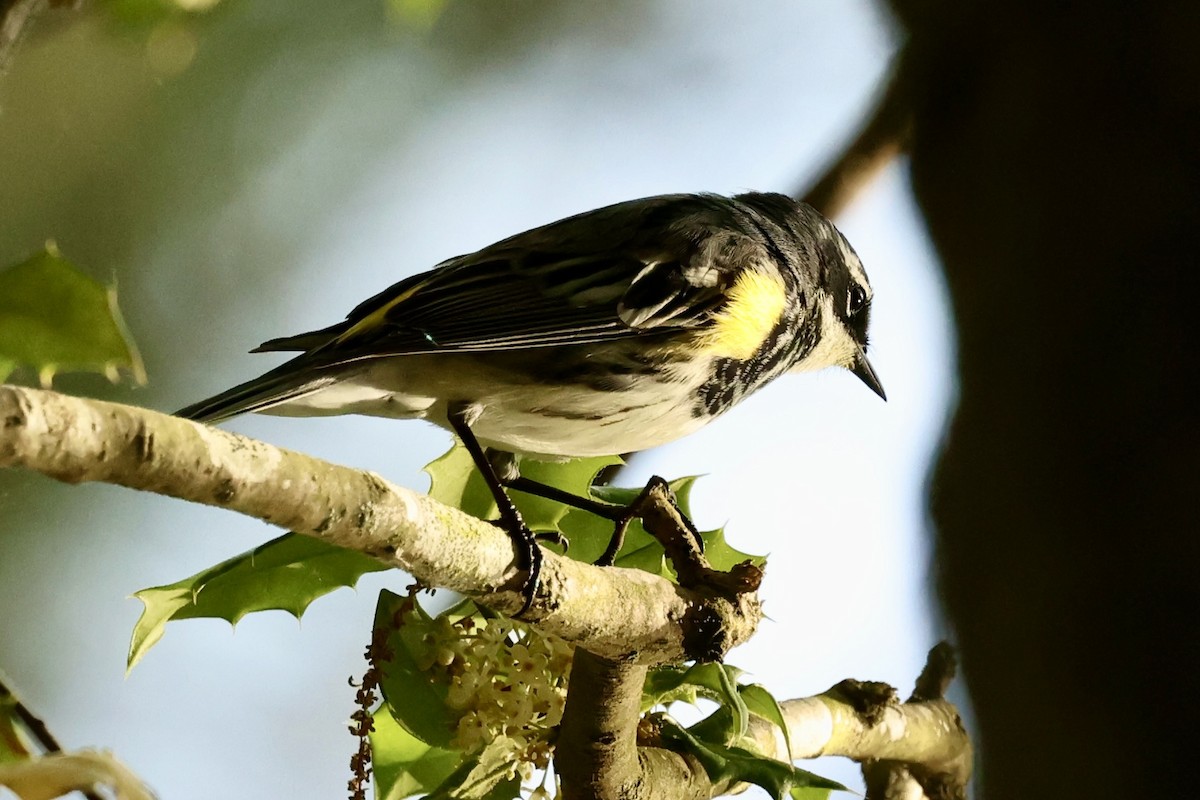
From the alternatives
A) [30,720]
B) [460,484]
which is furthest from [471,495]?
[30,720]

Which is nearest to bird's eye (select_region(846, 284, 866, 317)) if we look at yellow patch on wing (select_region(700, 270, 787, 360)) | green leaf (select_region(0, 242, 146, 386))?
yellow patch on wing (select_region(700, 270, 787, 360))

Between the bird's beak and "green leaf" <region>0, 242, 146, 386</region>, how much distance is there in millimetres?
957

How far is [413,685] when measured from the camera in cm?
76

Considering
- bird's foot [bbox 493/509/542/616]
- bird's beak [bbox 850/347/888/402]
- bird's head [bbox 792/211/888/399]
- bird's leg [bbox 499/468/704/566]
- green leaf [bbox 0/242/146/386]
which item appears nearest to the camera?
green leaf [bbox 0/242/146/386]

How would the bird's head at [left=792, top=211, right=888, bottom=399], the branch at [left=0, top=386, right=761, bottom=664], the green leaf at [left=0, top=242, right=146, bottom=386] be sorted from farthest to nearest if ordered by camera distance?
the bird's head at [left=792, top=211, right=888, bottom=399] < the green leaf at [left=0, top=242, right=146, bottom=386] < the branch at [left=0, top=386, right=761, bottom=664]

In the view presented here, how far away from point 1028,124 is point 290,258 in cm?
95

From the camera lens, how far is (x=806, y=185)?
1.62 metres

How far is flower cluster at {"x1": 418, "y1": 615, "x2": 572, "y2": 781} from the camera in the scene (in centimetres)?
75

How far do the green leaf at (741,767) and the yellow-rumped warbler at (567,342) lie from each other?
8.4 inches

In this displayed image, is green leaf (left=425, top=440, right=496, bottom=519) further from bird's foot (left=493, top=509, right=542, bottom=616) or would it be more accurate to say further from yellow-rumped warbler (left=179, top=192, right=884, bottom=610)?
bird's foot (left=493, top=509, right=542, bottom=616)

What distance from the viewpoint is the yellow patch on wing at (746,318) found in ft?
3.16

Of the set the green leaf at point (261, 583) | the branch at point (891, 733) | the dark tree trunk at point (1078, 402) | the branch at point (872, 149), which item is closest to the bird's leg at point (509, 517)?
the green leaf at point (261, 583)

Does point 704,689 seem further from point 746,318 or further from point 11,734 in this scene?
point 11,734

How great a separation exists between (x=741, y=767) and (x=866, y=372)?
64 centimetres
